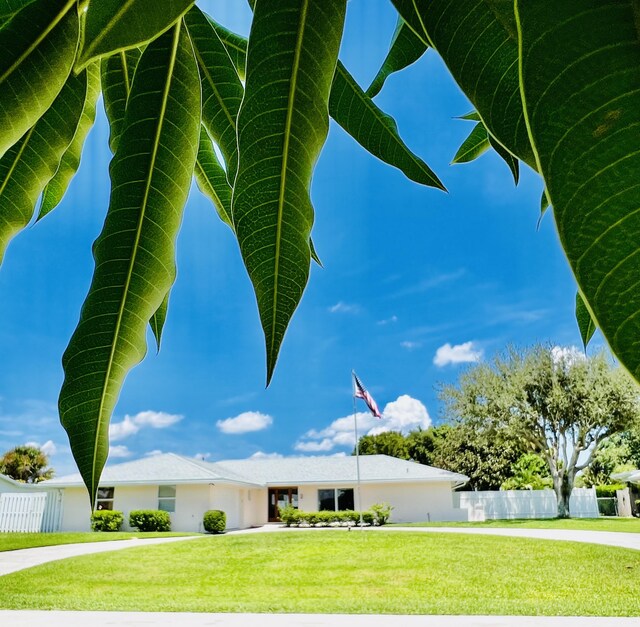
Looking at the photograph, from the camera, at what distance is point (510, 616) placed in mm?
7164

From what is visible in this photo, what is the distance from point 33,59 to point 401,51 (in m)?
0.50

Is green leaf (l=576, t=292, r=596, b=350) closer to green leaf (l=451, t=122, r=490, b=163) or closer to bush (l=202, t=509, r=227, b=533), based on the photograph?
green leaf (l=451, t=122, r=490, b=163)

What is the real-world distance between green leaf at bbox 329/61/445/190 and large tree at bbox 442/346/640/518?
2274cm

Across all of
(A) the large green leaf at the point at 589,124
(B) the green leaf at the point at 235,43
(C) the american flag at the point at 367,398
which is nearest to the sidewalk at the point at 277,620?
(B) the green leaf at the point at 235,43

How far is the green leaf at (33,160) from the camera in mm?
638

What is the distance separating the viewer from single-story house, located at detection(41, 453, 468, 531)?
68.1 ft

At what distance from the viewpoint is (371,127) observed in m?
0.73

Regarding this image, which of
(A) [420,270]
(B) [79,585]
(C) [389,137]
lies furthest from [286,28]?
(A) [420,270]

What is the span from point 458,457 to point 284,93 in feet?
94.5

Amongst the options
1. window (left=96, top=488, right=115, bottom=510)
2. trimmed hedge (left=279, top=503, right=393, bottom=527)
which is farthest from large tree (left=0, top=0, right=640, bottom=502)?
window (left=96, top=488, right=115, bottom=510)

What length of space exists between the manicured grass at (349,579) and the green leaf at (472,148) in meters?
7.50

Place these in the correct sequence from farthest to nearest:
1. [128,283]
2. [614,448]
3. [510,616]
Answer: [614,448] < [510,616] < [128,283]

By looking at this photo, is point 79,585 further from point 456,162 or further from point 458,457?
point 458,457

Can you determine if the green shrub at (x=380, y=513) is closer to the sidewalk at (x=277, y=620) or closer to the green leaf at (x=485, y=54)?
the sidewalk at (x=277, y=620)
